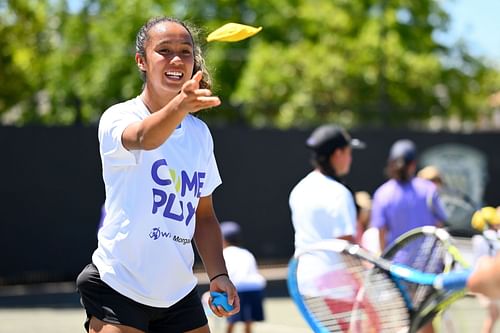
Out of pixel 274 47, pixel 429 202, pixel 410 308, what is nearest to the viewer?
pixel 410 308

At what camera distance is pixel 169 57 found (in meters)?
3.82

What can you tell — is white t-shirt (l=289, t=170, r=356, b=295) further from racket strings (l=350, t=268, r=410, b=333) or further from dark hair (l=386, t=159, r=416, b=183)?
dark hair (l=386, t=159, r=416, b=183)

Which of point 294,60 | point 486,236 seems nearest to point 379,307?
point 486,236

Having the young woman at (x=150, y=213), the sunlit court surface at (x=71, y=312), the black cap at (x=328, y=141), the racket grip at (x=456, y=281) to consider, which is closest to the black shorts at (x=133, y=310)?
the young woman at (x=150, y=213)

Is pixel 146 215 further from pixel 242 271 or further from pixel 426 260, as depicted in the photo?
pixel 242 271

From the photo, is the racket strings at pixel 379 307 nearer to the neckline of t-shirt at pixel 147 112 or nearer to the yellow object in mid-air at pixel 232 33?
the neckline of t-shirt at pixel 147 112

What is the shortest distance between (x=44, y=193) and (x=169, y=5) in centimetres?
1664

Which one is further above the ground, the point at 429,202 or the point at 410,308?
the point at 410,308

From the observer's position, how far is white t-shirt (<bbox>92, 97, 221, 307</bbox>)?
3.83 metres

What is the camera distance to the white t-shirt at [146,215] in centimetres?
383

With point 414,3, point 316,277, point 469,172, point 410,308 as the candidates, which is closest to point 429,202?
point 316,277

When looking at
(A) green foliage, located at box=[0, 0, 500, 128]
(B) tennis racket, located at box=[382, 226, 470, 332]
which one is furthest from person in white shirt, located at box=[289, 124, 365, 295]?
(A) green foliage, located at box=[0, 0, 500, 128]

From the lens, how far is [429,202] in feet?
28.2

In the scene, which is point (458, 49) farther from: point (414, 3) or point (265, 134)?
point (265, 134)
